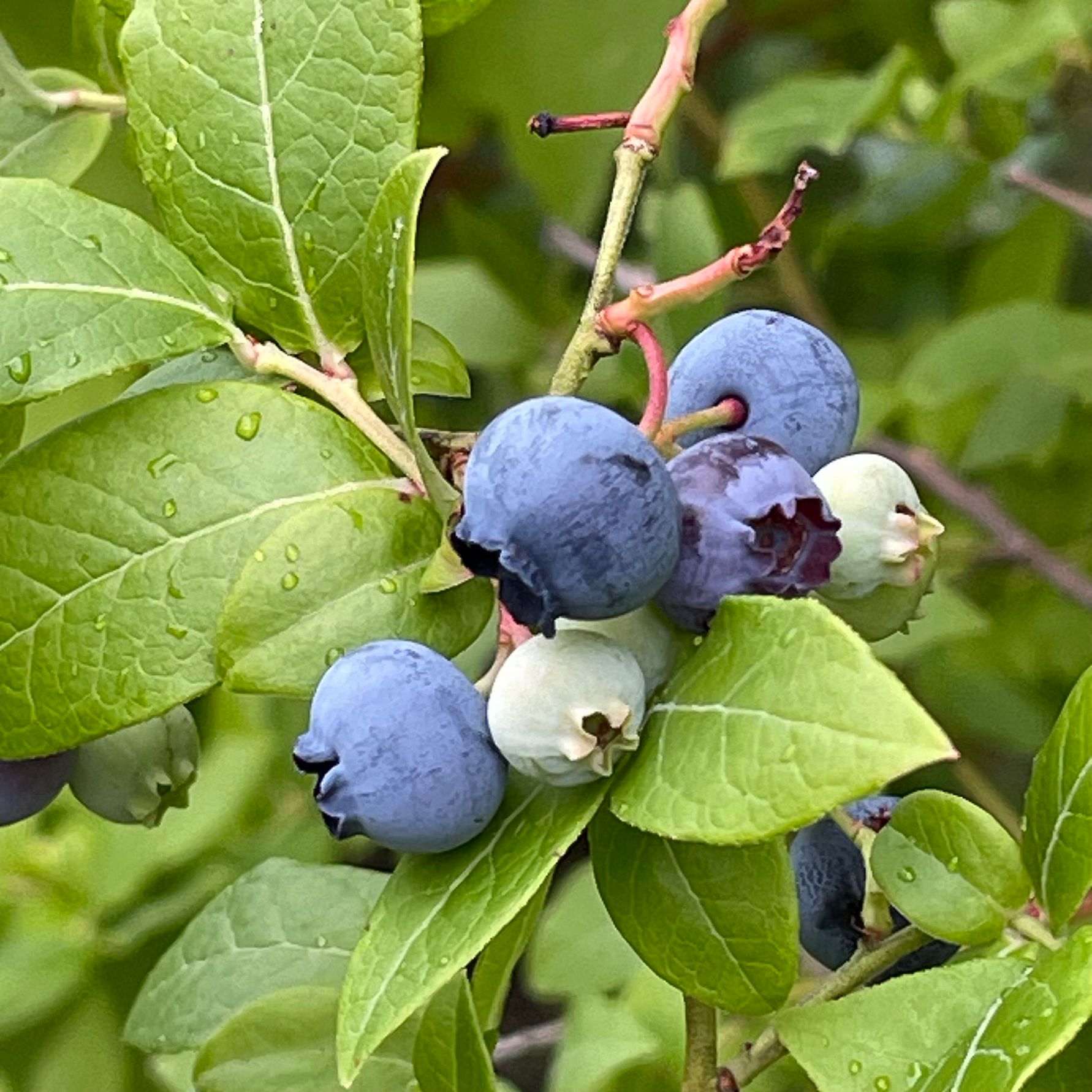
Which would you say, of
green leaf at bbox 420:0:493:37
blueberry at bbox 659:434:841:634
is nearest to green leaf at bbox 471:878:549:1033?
blueberry at bbox 659:434:841:634

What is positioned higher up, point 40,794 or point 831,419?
point 831,419

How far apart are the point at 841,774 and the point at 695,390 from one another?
256 millimetres

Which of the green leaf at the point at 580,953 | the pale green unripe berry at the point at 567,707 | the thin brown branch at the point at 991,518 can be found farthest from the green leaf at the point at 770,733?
the thin brown branch at the point at 991,518

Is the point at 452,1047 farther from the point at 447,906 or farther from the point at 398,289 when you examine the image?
the point at 398,289

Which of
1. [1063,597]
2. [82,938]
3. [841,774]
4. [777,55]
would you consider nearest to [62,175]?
[841,774]

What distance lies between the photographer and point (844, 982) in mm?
752

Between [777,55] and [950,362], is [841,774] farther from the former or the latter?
[777,55]

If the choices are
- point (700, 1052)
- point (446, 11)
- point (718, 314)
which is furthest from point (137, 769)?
point (718, 314)

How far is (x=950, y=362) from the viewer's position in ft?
5.71

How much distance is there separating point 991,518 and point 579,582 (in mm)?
1408

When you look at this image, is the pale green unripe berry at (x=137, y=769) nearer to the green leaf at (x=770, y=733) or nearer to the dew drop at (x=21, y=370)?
the dew drop at (x=21, y=370)

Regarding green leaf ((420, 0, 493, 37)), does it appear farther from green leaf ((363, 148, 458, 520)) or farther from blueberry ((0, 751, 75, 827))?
blueberry ((0, 751, 75, 827))

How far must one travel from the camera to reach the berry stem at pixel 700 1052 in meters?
0.74

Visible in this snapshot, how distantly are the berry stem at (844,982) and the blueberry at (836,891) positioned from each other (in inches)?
1.3
